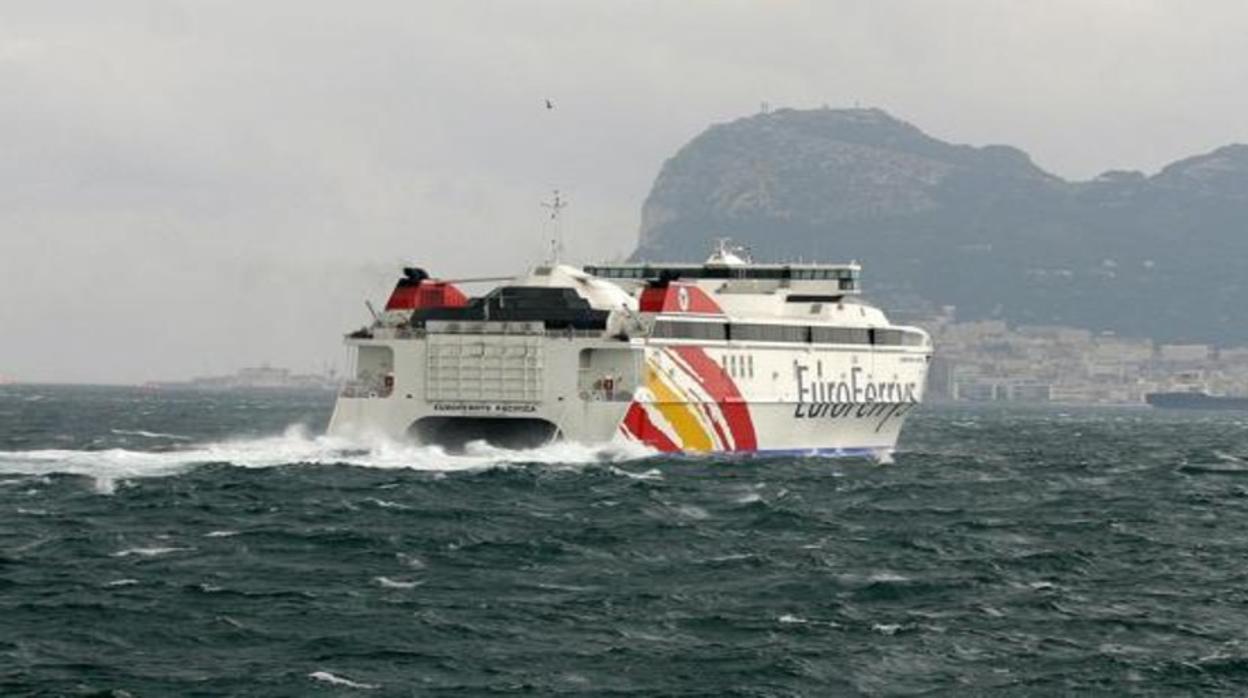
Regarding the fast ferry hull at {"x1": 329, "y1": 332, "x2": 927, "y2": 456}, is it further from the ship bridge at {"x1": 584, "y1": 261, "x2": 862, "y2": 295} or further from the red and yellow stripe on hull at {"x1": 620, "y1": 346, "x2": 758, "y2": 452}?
the ship bridge at {"x1": 584, "y1": 261, "x2": 862, "y2": 295}

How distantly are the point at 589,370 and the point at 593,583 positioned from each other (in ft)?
105

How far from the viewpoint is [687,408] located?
225 feet

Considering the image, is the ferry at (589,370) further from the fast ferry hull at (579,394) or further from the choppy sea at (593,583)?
the choppy sea at (593,583)

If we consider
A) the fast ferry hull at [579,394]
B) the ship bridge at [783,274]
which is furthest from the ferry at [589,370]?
the ship bridge at [783,274]

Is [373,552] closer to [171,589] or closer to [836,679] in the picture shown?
[171,589]

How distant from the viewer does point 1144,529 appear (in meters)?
48.4

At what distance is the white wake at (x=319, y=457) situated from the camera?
194 ft

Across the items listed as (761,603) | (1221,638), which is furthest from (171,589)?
(1221,638)

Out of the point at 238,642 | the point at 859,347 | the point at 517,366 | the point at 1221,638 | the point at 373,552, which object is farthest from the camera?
the point at 859,347

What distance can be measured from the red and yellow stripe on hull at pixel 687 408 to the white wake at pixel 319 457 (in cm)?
93

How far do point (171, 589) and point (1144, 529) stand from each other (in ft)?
82.3

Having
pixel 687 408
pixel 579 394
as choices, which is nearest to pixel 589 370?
pixel 579 394

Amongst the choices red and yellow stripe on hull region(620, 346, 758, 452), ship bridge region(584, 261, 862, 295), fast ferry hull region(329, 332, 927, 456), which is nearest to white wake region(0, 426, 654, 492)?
fast ferry hull region(329, 332, 927, 456)

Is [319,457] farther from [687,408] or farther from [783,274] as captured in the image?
[783,274]
